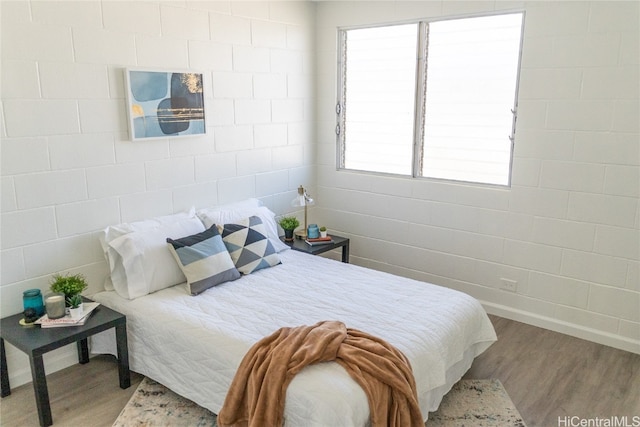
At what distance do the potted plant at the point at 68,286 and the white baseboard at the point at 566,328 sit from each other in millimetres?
2903

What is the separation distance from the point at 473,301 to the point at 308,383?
1.34m

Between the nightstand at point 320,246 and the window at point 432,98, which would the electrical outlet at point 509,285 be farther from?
the nightstand at point 320,246

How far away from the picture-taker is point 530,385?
3.04 metres

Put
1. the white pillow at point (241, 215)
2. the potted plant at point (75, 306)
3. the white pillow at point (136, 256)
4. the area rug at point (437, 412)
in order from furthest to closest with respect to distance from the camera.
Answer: the white pillow at point (241, 215) < the white pillow at point (136, 256) < the potted plant at point (75, 306) < the area rug at point (437, 412)

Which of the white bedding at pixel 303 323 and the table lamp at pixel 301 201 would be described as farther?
the table lamp at pixel 301 201

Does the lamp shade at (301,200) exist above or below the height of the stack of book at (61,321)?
above

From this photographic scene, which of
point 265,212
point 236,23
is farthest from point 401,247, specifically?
point 236,23

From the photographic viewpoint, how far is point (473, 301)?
3.11 meters

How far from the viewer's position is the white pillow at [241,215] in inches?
144

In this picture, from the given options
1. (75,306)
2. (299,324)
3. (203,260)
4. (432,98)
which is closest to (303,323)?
(299,324)

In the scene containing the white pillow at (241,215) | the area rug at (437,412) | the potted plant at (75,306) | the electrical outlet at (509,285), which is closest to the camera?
the area rug at (437,412)

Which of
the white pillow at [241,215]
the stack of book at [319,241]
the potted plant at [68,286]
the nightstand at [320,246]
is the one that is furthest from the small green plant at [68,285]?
the stack of book at [319,241]

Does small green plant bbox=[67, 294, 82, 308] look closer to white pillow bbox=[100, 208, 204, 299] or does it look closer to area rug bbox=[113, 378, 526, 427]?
white pillow bbox=[100, 208, 204, 299]

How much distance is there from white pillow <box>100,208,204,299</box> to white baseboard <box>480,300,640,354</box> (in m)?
2.40
